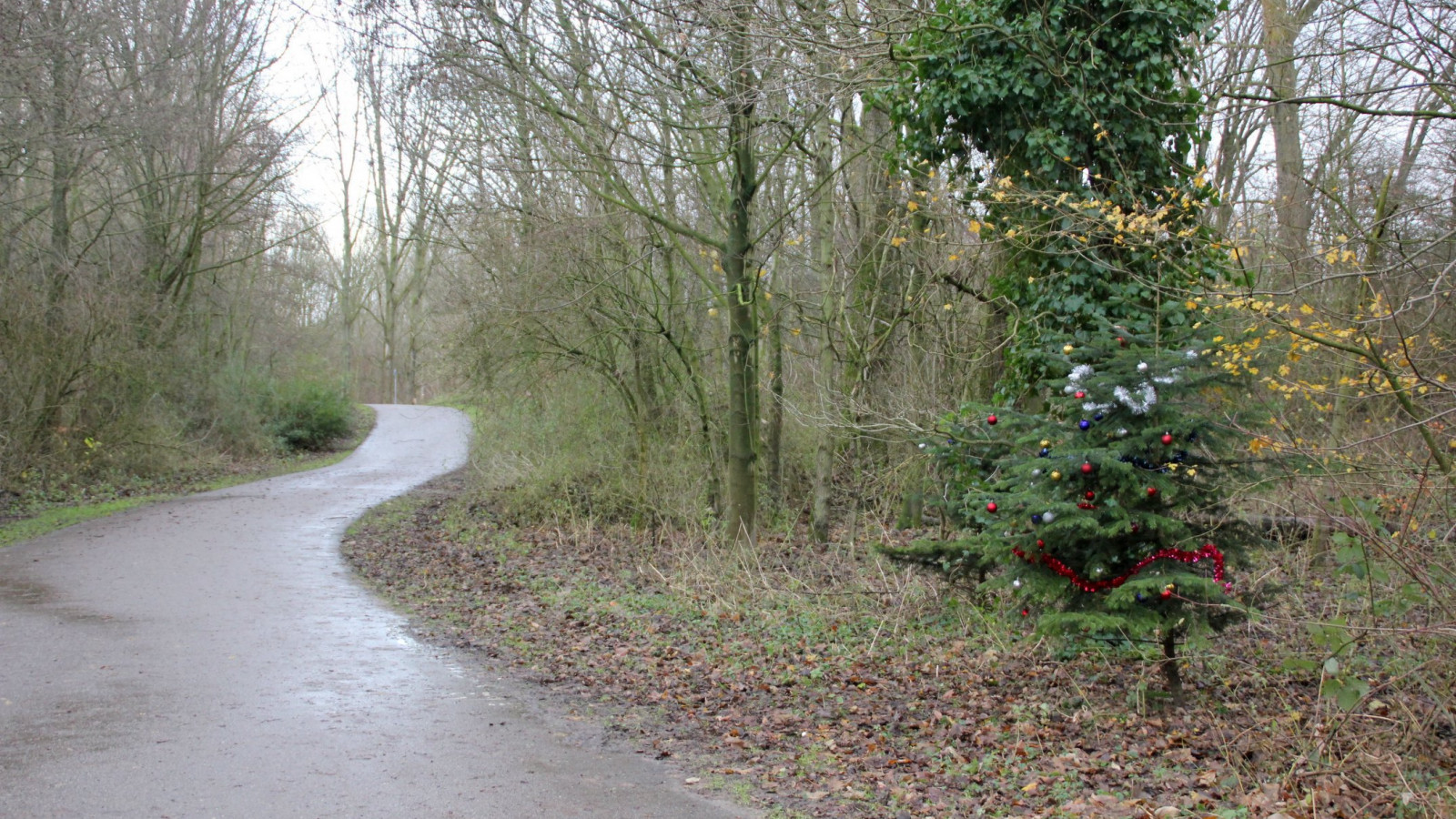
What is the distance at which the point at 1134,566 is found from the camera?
711cm

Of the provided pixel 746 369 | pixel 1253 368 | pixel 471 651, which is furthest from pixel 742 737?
pixel 746 369

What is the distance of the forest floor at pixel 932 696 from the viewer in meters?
5.55

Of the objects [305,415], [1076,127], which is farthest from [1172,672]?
[305,415]

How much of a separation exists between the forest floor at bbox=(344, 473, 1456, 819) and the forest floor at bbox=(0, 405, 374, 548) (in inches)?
293

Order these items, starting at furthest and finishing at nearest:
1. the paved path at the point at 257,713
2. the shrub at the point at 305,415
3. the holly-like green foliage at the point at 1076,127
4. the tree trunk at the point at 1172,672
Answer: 1. the shrub at the point at 305,415
2. the holly-like green foliage at the point at 1076,127
3. the tree trunk at the point at 1172,672
4. the paved path at the point at 257,713

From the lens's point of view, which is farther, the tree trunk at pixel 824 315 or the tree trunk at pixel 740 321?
the tree trunk at pixel 824 315

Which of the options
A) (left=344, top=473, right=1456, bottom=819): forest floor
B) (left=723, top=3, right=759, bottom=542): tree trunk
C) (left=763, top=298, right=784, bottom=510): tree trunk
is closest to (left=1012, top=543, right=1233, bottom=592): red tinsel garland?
(left=344, top=473, right=1456, bottom=819): forest floor

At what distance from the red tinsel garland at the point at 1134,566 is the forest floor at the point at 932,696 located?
2.25 ft

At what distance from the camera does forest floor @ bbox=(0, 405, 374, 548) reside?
16.8 m

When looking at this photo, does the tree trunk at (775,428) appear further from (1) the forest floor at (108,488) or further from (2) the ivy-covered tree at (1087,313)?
(1) the forest floor at (108,488)

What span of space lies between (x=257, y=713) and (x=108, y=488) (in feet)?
52.7

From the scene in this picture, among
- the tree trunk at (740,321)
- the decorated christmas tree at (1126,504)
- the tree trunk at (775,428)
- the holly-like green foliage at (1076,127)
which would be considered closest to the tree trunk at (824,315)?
the tree trunk at (740,321)

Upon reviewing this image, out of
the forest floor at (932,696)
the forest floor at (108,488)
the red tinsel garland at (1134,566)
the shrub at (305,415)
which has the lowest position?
the forest floor at (932,696)

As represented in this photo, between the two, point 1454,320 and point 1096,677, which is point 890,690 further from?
point 1454,320
